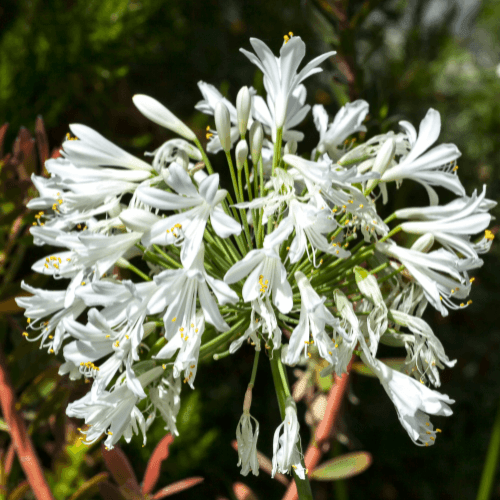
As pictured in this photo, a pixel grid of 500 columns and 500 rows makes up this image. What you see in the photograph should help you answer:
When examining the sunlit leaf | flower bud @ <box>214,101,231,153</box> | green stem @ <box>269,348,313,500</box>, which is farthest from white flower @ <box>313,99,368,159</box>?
the sunlit leaf

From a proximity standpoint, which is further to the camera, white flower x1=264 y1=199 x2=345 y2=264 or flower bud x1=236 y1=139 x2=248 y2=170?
flower bud x1=236 y1=139 x2=248 y2=170

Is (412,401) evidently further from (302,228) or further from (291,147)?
(291,147)

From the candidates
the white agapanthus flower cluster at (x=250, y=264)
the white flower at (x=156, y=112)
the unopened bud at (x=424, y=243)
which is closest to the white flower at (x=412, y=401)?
the white agapanthus flower cluster at (x=250, y=264)

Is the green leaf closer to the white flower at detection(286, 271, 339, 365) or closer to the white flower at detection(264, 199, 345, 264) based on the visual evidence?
the white flower at detection(286, 271, 339, 365)

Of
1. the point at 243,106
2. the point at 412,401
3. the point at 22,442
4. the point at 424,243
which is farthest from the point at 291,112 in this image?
the point at 22,442

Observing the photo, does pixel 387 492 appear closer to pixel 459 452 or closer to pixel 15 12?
pixel 459 452

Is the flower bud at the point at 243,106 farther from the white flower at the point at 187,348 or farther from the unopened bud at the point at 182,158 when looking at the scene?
the white flower at the point at 187,348

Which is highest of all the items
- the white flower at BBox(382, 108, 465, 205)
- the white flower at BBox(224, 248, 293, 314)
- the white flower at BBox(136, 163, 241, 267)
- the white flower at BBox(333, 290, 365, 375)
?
the white flower at BBox(136, 163, 241, 267)

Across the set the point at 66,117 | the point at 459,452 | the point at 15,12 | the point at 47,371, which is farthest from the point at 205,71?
the point at 459,452
